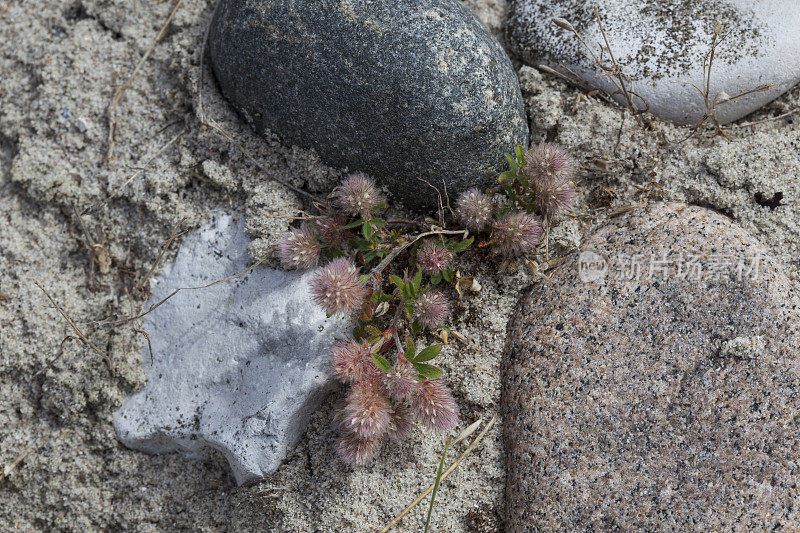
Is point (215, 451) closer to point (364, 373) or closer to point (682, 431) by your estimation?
point (364, 373)

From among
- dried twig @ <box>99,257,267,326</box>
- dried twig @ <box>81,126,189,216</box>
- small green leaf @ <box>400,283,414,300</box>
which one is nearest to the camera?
small green leaf @ <box>400,283,414,300</box>

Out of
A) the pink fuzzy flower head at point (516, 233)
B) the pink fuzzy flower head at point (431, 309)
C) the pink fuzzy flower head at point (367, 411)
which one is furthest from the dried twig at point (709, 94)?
the pink fuzzy flower head at point (367, 411)

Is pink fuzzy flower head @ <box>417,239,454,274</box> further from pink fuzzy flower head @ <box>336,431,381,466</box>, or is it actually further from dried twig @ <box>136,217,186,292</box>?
dried twig @ <box>136,217,186,292</box>

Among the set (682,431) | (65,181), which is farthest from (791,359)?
(65,181)

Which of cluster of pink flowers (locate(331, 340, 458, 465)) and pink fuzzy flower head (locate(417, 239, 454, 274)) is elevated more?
Answer: pink fuzzy flower head (locate(417, 239, 454, 274))

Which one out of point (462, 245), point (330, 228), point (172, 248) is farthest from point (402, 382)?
point (172, 248)

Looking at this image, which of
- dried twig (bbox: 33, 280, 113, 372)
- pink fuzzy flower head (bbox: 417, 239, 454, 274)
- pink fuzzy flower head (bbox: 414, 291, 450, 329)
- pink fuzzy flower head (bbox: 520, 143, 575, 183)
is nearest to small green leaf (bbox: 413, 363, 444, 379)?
pink fuzzy flower head (bbox: 414, 291, 450, 329)

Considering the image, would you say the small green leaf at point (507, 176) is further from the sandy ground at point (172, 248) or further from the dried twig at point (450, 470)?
the dried twig at point (450, 470)
